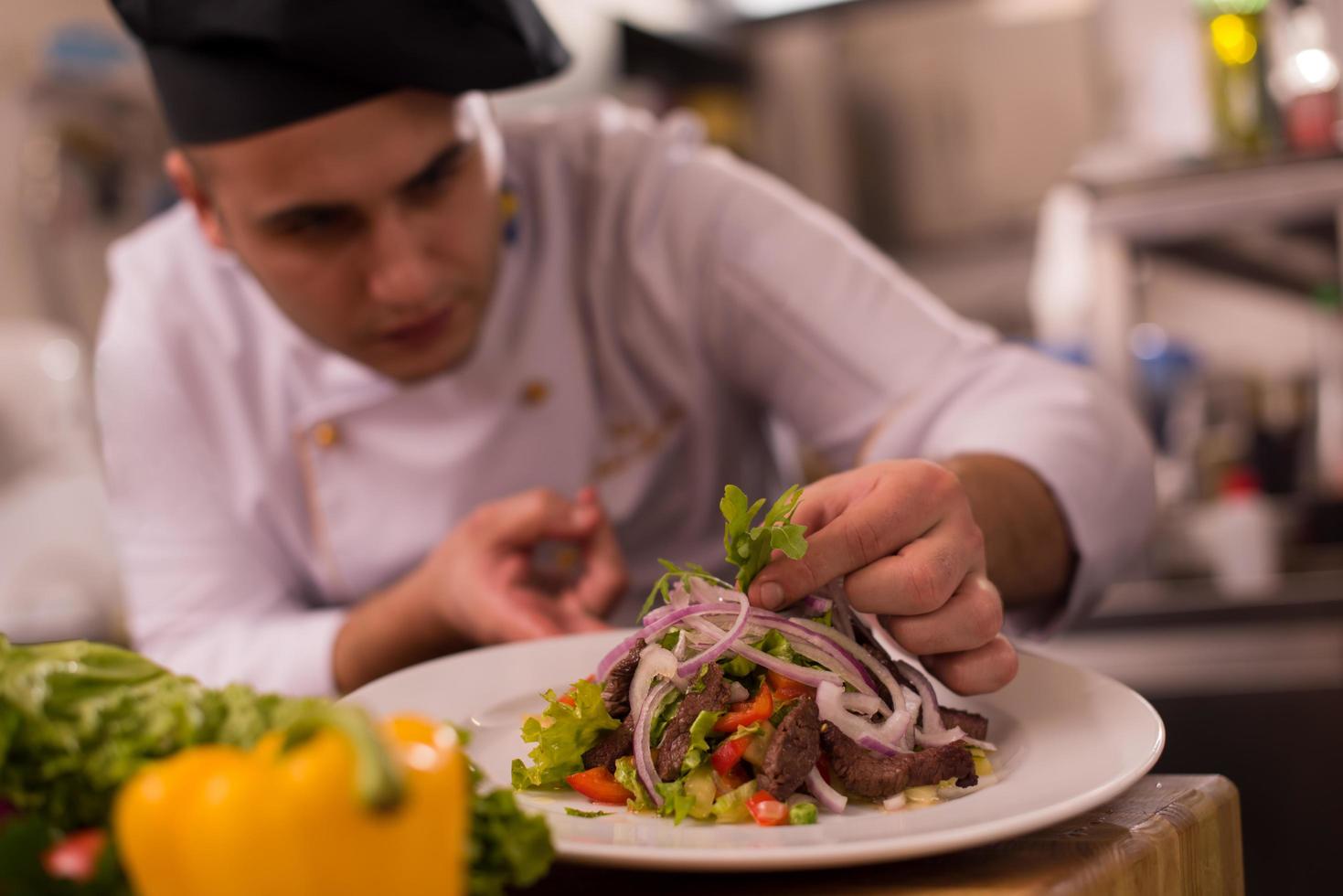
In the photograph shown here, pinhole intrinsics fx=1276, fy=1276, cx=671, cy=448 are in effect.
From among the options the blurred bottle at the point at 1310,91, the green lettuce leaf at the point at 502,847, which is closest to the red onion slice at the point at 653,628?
the green lettuce leaf at the point at 502,847

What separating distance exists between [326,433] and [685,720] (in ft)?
3.27

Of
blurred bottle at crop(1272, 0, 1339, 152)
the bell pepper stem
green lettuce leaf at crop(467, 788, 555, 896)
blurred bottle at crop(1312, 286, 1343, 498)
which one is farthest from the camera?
blurred bottle at crop(1312, 286, 1343, 498)

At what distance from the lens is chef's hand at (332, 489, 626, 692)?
3.94 feet

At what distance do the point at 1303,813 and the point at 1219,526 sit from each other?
71cm

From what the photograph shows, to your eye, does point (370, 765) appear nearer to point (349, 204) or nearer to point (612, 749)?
point (612, 749)

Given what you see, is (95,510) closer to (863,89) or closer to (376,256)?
(376,256)

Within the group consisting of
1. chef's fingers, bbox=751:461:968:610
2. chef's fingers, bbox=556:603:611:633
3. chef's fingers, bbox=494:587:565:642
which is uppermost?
chef's fingers, bbox=751:461:968:610

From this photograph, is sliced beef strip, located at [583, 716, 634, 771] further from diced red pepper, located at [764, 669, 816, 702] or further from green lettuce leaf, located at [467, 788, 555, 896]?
green lettuce leaf, located at [467, 788, 555, 896]

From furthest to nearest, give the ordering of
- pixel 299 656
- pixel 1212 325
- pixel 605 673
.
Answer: pixel 1212 325, pixel 299 656, pixel 605 673

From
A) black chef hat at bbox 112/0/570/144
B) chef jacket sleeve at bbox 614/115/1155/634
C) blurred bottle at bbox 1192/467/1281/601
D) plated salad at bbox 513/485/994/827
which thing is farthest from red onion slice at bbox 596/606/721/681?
blurred bottle at bbox 1192/467/1281/601

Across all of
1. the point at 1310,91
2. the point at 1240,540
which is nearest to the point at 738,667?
the point at 1240,540

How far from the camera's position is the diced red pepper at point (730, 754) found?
30.5 inches

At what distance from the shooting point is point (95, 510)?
3.05 meters

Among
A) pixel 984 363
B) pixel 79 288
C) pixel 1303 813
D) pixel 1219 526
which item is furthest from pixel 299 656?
pixel 79 288
